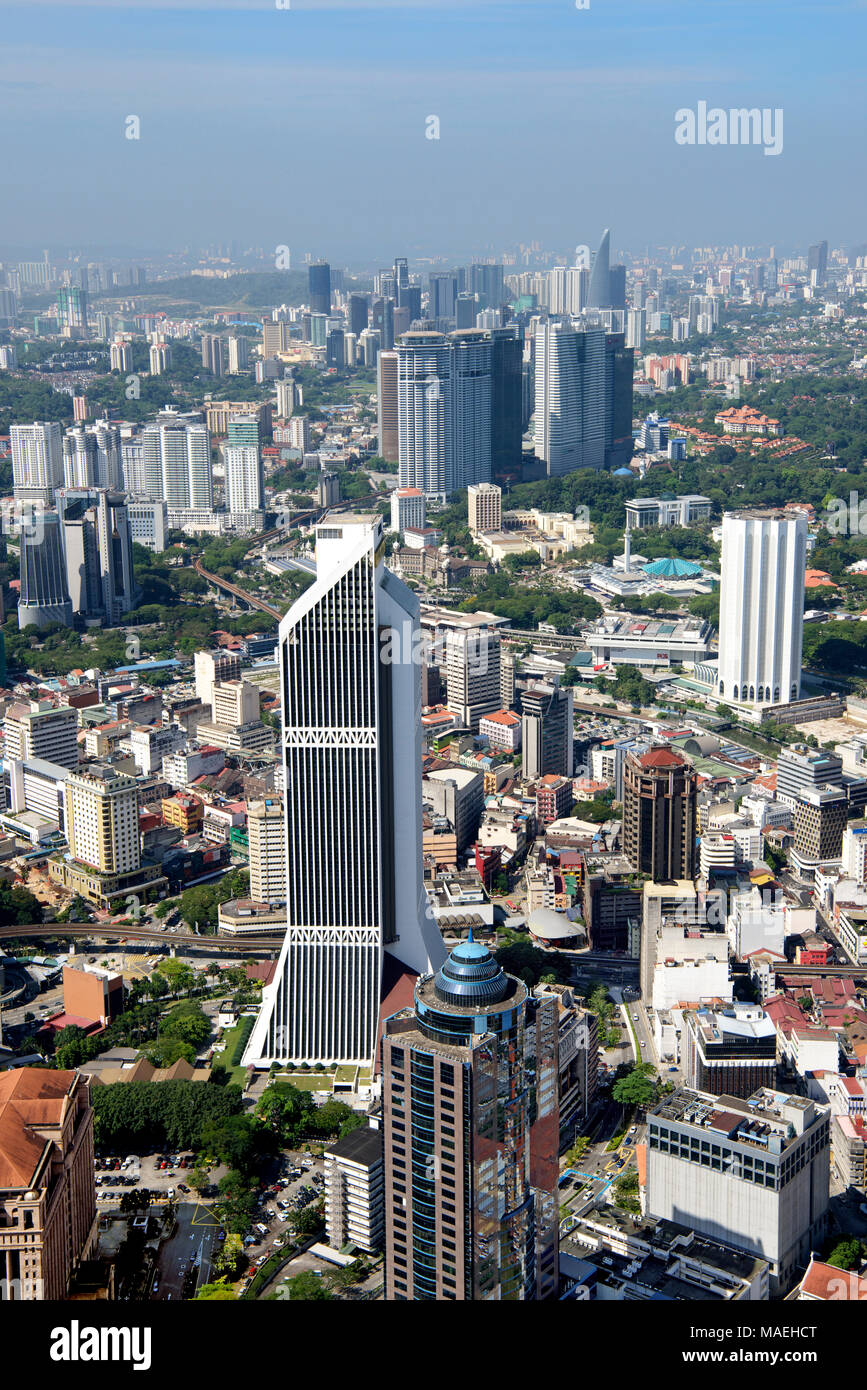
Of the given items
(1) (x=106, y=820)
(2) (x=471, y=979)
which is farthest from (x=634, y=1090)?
(1) (x=106, y=820)

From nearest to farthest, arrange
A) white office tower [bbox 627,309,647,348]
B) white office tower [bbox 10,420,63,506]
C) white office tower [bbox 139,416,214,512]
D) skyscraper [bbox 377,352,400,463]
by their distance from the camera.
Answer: white office tower [bbox 139,416,214,512] → white office tower [bbox 10,420,63,506] → skyscraper [bbox 377,352,400,463] → white office tower [bbox 627,309,647,348]

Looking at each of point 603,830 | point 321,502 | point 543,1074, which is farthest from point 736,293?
point 543,1074

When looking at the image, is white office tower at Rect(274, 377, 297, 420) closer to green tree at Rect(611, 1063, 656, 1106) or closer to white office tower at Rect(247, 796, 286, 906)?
white office tower at Rect(247, 796, 286, 906)

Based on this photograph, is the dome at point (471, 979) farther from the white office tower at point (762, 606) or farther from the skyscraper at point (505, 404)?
the skyscraper at point (505, 404)

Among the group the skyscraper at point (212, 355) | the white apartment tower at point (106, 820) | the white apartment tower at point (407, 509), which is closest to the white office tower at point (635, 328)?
the skyscraper at point (212, 355)

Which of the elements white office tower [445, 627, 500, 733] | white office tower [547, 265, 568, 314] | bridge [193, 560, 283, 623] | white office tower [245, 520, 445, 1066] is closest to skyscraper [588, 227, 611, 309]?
white office tower [547, 265, 568, 314]

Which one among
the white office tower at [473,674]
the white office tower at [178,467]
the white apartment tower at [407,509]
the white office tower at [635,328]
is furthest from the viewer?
the white office tower at [635,328]
